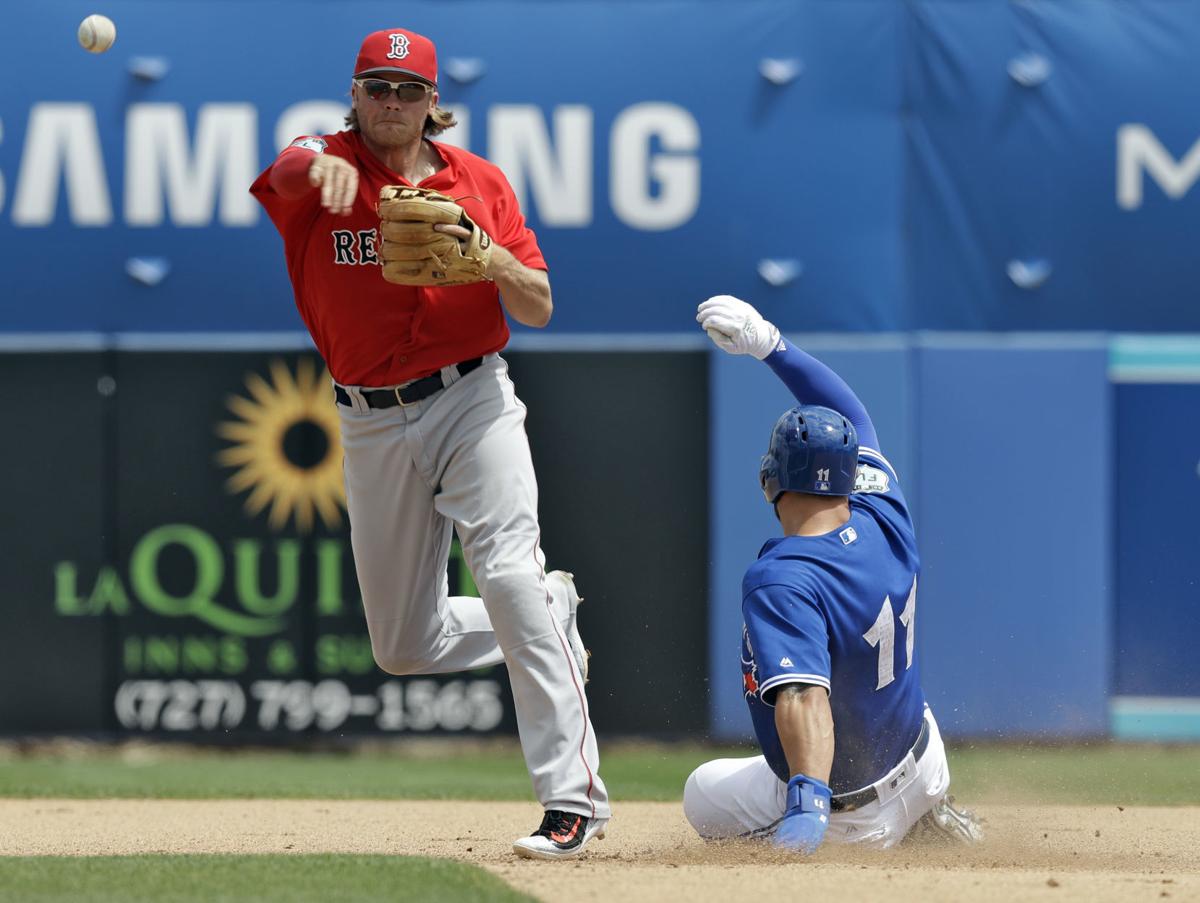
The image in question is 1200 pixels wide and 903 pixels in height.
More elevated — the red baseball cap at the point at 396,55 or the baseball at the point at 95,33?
the baseball at the point at 95,33

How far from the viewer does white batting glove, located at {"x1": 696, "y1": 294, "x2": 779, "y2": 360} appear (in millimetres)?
4027

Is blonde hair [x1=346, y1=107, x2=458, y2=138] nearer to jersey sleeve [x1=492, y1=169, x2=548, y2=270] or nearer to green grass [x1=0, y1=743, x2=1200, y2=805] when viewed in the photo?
jersey sleeve [x1=492, y1=169, x2=548, y2=270]

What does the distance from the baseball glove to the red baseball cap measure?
0.28 m

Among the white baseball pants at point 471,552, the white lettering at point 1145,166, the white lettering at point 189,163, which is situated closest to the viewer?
the white baseball pants at point 471,552

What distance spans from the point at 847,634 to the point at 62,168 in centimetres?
396

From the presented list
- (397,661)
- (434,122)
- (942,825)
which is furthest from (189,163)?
(942,825)

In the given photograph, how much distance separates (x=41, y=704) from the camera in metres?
6.30

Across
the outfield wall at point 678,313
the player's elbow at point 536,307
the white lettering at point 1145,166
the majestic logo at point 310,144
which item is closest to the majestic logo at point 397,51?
the majestic logo at point 310,144

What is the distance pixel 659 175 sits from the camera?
6.52 m

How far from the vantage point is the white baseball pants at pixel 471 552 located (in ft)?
12.2

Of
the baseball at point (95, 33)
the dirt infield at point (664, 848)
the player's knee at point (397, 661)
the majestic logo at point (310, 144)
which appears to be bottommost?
the dirt infield at point (664, 848)

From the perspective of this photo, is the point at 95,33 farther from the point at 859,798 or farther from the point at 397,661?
the point at 859,798

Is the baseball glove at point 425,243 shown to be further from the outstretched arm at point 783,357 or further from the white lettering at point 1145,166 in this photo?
the white lettering at point 1145,166

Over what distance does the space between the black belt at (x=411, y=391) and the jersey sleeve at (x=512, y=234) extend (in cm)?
24
